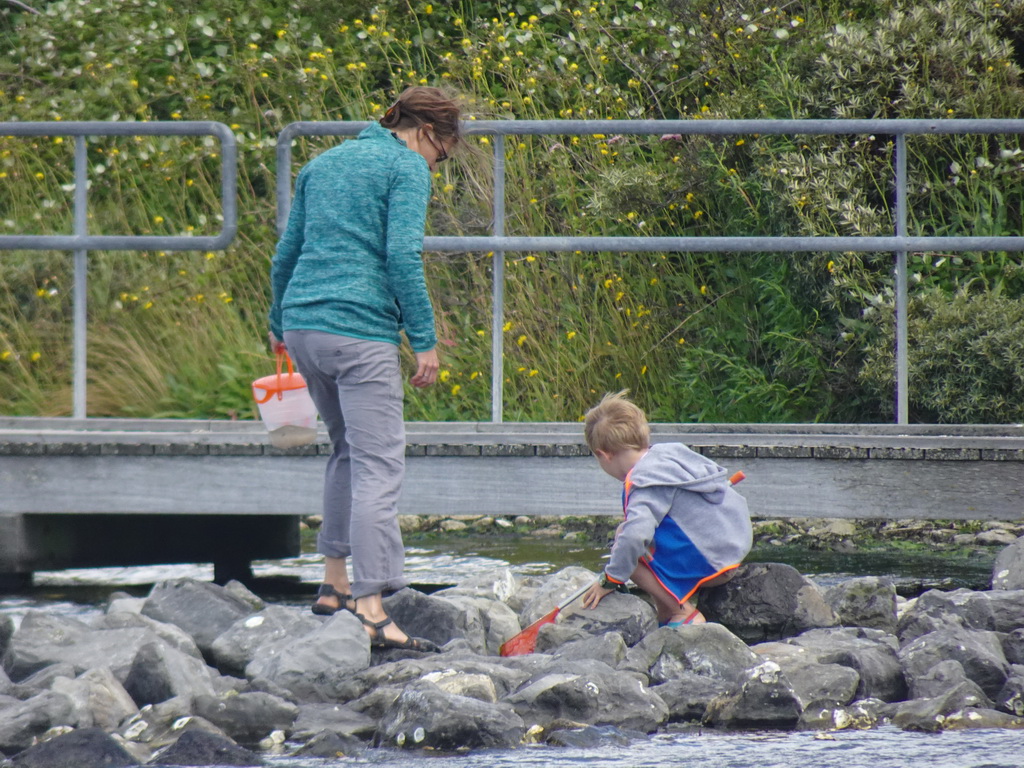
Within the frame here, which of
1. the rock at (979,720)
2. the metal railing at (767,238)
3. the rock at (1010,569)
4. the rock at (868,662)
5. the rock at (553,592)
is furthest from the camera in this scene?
the metal railing at (767,238)

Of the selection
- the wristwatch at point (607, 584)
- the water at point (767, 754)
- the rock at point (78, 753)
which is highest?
the wristwatch at point (607, 584)

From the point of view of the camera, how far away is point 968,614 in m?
4.57

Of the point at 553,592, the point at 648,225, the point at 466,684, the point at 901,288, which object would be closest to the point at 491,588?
the point at 553,592

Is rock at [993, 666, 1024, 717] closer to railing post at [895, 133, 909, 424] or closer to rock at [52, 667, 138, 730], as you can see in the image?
railing post at [895, 133, 909, 424]

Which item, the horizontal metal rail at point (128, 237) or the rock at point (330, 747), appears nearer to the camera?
the rock at point (330, 747)

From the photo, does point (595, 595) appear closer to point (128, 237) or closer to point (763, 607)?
point (763, 607)

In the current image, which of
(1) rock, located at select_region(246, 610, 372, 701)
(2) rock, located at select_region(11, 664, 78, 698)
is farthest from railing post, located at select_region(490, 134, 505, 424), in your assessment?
(2) rock, located at select_region(11, 664, 78, 698)

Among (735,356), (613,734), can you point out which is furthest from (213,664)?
(735,356)

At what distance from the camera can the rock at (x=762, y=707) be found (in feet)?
12.4

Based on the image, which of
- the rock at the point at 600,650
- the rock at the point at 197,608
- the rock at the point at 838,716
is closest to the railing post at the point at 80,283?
the rock at the point at 197,608

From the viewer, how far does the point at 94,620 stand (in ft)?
15.3

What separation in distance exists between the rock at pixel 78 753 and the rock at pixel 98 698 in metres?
0.23

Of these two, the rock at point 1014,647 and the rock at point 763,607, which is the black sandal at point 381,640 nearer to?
the rock at point 763,607

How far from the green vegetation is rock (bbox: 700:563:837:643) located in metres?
2.11
